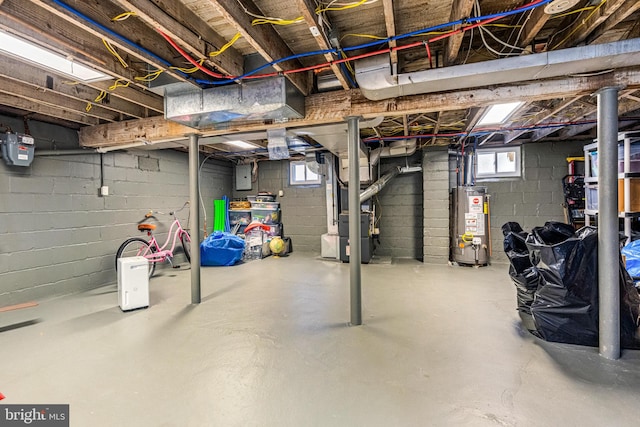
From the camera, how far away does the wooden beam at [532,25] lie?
68.4 inches

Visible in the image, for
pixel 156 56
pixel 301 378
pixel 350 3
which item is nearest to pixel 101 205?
pixel 156 56

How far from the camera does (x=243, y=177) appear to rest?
692 centimetres

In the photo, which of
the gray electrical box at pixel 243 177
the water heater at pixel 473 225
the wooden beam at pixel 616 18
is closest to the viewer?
the wooden beam at pixel 616 18

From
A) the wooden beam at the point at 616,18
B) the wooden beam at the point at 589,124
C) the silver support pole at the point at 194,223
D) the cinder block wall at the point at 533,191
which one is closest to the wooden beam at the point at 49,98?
the silver support pole at the point at 194,223

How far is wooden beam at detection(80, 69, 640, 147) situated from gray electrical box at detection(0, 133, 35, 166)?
0.72m

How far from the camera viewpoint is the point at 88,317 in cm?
290

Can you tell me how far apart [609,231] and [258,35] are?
2.71 m

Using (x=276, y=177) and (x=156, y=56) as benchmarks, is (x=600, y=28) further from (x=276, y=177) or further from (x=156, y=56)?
(x=276, y=177)

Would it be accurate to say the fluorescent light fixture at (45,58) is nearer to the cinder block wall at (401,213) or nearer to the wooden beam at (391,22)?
the wooden beam at (391,22)

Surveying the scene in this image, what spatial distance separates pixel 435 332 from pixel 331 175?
3.61m

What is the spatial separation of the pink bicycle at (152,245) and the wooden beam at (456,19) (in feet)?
14.3

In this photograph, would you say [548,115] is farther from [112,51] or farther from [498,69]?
[112,51]

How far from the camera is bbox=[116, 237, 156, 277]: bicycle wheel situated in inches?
164

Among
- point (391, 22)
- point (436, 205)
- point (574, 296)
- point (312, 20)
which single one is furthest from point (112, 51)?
point (436, 205)
